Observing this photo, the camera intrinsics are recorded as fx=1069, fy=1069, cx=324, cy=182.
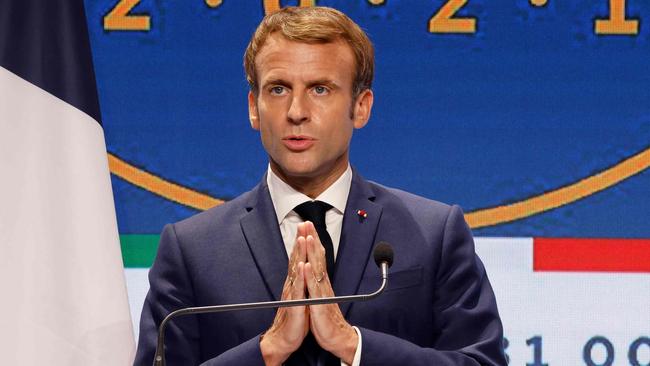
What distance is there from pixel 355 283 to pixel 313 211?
0.20 metres

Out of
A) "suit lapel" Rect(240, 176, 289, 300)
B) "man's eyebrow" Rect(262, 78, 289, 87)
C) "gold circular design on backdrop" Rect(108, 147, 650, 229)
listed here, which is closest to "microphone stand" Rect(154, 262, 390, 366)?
"suit lapel" Rect(240, 176, 289, 300)

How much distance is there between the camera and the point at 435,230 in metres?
2.45

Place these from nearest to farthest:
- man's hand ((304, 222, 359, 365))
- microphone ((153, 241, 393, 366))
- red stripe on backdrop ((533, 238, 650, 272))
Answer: microphone ((153, 241, 393, 366)) < man's hand ((304, 222, 359, 365)) < red stripe on backdrop ((533, 238, 650, 272))

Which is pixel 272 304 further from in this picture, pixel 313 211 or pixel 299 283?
pixel 313 211

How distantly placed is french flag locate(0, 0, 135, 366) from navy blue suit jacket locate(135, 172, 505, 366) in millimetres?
853

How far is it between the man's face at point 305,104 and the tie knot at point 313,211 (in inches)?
2.5

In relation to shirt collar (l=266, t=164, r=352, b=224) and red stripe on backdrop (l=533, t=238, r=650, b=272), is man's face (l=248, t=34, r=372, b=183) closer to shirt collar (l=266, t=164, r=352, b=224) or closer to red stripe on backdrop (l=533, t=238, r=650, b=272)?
shirt collar (l=266, t=164, r=352, b=224)

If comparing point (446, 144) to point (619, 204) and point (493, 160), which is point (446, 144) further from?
point (619, 204)

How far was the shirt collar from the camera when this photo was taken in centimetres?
245

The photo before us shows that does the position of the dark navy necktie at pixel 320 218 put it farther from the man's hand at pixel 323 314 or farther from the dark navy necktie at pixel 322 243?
the man's hand at pixel 323 314

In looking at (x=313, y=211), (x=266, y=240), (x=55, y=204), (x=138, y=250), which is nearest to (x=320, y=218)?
(x=313, y=211)

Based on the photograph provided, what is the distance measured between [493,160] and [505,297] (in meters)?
0.46

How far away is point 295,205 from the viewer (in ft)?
8.03

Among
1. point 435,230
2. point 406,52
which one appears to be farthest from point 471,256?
point 406,52
